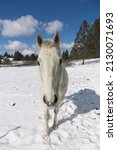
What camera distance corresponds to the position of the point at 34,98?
1041 centimetres

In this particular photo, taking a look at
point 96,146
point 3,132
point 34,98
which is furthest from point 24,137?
point 34,98

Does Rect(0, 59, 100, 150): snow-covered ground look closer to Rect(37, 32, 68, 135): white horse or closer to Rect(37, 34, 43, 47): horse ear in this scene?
Rect(37, 32, 68, 135): white horse

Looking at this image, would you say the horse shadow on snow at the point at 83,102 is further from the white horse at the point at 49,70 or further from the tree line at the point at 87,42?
the tree line at the point at 87,42

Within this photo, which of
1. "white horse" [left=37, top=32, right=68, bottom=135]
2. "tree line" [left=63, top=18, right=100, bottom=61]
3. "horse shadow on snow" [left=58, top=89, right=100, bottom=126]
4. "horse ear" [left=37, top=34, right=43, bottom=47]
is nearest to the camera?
"white horse" [left=37, top=32, right=68, bottom=135]

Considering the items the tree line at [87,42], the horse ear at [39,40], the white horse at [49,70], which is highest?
the tree line at [87,42]

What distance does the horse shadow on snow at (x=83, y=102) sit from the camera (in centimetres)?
792

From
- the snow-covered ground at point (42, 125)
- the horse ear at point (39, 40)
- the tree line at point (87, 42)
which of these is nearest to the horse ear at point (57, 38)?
the horse ear at point (39, 40)

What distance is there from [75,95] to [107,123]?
4789 millimetres

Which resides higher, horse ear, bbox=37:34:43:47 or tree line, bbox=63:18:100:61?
tree line, bbox=63:18:100:61

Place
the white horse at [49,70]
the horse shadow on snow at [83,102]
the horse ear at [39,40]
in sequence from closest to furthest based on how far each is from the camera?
the white horse at [49,70] → the horse ear at [39,40] → the horse shadow on snow at [83,102]

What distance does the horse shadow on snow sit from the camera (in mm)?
7923

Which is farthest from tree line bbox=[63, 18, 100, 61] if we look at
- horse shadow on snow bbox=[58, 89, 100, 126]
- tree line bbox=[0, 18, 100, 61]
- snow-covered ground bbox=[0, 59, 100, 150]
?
snow-covered ground bbox=[0, 59, 100, 150]

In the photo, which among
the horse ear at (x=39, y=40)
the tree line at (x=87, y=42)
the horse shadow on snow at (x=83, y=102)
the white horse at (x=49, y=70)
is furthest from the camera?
the tree line at (x=87, y=42)

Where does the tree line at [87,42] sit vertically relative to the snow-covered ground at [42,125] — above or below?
above
